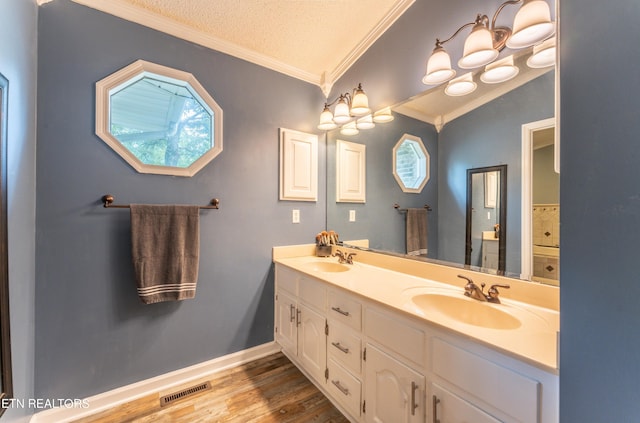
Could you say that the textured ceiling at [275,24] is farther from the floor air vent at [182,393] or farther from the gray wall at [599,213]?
the floor air vent at [182,393]

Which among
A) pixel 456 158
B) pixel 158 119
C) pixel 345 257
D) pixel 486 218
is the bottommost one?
pixel 345 257

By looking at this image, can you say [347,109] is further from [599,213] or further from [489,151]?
[599,213]

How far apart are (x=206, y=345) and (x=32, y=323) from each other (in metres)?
0.95

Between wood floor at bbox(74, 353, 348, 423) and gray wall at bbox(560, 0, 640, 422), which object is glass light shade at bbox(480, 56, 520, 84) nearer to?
gray wall at bbox(560, 0, 640, 422)

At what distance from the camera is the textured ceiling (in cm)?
158

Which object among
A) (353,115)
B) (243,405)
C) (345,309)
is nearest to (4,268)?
(243,405)

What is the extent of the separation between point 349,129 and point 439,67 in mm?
946

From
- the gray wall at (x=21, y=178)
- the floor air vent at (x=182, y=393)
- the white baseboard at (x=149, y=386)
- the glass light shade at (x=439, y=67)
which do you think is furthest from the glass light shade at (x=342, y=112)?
the floor air vent at (x=182, y=393)

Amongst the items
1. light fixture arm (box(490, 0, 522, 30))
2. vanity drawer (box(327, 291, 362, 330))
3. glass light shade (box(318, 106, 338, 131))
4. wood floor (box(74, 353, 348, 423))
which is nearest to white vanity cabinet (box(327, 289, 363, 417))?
vanity drawer (box(327, 291, 362, 330))

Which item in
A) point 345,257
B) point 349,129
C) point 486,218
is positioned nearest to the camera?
point 486,218

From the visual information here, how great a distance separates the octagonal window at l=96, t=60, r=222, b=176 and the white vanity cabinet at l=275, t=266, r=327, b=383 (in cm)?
110

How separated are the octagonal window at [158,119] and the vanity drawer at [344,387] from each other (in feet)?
5.25

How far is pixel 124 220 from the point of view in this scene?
1.55 metres

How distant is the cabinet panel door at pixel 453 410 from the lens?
789 millimetres
